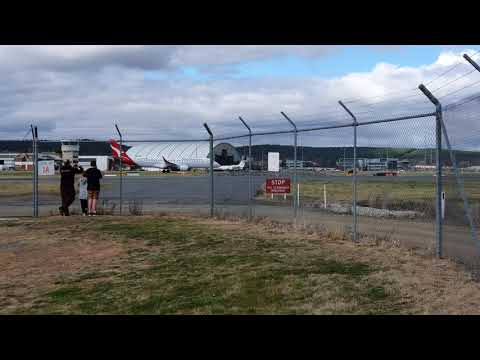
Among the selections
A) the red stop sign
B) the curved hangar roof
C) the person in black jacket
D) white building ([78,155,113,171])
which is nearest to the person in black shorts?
the person in black jacket

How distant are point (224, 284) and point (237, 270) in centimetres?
92

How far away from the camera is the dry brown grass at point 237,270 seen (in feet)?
20.3

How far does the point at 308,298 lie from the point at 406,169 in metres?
5.33

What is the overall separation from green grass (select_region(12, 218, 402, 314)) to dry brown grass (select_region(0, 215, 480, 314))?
0.06ft

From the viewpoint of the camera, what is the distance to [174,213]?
16969 mm

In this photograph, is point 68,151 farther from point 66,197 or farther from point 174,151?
point 174,151

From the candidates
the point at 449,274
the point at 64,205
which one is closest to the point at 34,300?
the point at 449,274

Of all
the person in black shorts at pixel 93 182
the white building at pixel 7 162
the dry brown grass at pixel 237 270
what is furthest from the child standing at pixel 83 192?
the white building at pixel 7 162

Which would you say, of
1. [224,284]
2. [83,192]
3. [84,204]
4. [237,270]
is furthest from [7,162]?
[224,284]

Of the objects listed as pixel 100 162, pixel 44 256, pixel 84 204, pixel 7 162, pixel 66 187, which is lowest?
pixel 44 256

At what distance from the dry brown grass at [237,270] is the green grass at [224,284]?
2 centimetres

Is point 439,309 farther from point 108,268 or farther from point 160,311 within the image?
point 108,268

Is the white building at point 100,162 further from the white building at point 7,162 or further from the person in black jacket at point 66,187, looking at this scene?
the person in black jacket at point 66,187

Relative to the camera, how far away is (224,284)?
23.5 ft
